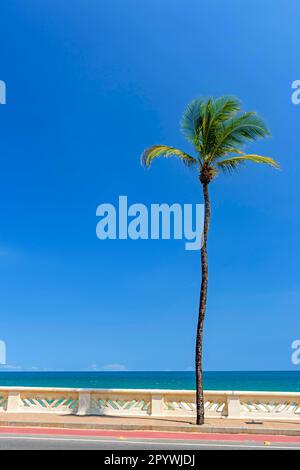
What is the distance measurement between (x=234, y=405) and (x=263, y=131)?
28.3ft

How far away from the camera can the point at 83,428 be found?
575 inches

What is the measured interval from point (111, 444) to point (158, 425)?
289 cm

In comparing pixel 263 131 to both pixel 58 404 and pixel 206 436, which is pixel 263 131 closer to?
pixel 206 436

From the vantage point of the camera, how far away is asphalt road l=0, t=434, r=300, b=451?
37.0ft

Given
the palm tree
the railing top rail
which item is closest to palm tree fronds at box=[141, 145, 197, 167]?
the palm tree

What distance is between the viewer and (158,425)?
1443cm

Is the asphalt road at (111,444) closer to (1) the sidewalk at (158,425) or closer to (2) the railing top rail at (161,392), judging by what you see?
(1) the sidewalk at (158,425)

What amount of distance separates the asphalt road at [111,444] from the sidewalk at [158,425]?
1.62 meters

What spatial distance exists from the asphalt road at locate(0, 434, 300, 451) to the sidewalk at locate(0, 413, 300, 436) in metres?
1.62

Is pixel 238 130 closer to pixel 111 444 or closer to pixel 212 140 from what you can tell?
pixel 212 140

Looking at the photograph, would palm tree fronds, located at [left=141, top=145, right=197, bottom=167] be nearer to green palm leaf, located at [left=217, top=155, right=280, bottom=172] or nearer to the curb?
green palm leaf, located at [left=217, top=155, right=280, bottom=172]

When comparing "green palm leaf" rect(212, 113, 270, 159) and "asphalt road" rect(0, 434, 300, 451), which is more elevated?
"green palm leaf" rect(212, 113, 270, 159)
